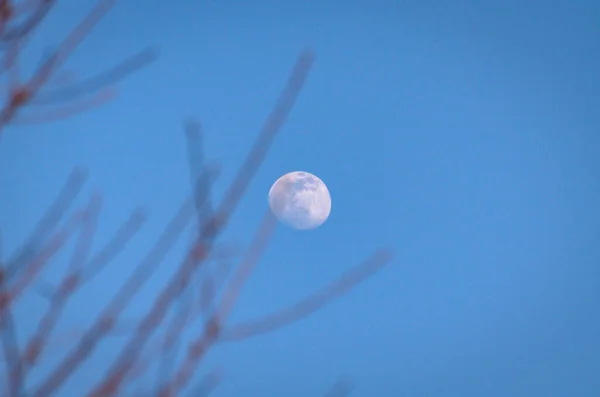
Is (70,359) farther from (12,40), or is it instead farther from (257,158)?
(12,40)

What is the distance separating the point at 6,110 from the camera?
3.43ft

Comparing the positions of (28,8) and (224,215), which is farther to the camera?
(28,8)

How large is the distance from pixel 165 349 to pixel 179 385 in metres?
0.10

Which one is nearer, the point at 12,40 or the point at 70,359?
the point at 70,359

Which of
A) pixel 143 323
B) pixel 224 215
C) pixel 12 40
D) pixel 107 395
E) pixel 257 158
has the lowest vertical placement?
pixel 107 395

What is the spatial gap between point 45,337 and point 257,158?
0.51 meters

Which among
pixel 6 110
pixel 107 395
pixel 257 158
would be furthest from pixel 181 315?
pixel 6 110

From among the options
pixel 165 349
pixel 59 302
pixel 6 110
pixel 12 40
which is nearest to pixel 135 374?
pixel 165 349

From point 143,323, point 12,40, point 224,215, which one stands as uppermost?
point 12,40

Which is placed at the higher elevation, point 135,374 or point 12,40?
point 12,40

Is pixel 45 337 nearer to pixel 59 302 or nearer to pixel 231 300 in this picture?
pixel 59 302

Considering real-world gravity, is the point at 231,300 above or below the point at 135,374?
above

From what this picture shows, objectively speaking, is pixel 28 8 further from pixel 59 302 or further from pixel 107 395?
pixel 107 395

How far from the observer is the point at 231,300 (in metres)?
1.13
